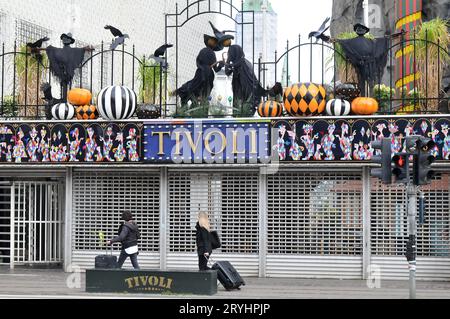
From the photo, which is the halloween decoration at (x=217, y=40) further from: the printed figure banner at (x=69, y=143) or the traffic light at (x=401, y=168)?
the traffic light at (x=401, y=168)

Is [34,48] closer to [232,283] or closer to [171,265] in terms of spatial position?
[171,265]

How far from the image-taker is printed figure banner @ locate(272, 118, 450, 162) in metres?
24.9

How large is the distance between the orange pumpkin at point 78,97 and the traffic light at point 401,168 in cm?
1020

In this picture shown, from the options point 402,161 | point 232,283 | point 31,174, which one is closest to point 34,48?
point 31,174

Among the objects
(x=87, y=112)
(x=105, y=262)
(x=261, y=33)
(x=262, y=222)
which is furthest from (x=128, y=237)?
(x=261, y=33)

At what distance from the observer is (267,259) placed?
86.5ft

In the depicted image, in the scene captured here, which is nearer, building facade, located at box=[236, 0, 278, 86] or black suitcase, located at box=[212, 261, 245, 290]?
black suitcase, located at box=[212, 261, 245, 290]

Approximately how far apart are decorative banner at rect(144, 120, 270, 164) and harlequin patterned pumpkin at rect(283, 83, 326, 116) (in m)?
0.82

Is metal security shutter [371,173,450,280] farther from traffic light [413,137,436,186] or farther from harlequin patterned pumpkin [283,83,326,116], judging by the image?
traffic light [413,137,436,186]

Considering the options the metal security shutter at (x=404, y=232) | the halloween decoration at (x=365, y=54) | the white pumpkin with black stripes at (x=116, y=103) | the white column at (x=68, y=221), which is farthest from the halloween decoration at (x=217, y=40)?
the metal security shutter at (x=404, y=232)

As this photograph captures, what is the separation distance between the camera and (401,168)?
20125mm

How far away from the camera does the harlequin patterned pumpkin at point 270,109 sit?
85.4 feet

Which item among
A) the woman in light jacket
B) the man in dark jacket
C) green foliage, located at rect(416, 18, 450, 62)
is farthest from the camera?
green foliage, located at rect(416, 18, 450, 62)

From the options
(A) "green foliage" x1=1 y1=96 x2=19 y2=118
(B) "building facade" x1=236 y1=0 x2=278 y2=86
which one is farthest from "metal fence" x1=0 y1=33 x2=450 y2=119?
(B) "building facade" x1=236 y1=0 x2=278 y2=86
